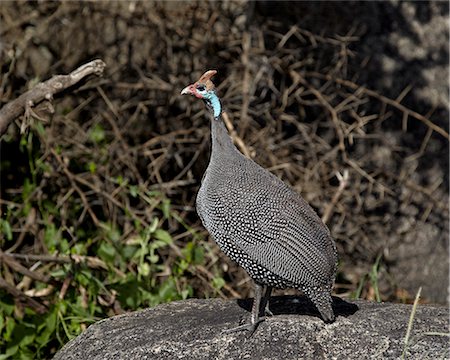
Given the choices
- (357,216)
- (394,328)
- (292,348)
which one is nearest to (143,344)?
(292,348)

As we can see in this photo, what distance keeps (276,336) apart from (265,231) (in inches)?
14.3

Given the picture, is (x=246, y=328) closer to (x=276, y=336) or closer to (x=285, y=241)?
(x=276, y=336)

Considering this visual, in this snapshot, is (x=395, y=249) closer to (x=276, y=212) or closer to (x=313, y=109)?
(x=313, y=109)

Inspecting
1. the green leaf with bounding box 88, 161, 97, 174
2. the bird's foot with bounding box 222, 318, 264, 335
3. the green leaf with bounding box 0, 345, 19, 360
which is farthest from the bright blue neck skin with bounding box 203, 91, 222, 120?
the green leaf with bounding box 88, 161, 97, 174

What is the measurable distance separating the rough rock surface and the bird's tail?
0.06 meters

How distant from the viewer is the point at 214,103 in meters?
3.30

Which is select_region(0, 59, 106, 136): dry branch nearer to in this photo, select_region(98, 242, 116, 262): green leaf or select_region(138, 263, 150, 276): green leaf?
select_region(98, 242, 116, 262): green leaf

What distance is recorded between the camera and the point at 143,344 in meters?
3.28

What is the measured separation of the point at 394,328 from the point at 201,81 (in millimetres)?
1084

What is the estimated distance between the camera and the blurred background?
488 centimetres

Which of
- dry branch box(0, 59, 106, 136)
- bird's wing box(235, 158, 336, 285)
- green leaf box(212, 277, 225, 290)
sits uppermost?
dry branch box(0, 59, 106, 136)

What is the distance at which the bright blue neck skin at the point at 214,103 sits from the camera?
130 inches

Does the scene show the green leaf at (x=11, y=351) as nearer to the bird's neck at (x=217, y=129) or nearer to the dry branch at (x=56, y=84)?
the dry branch at (x=56, y=84)

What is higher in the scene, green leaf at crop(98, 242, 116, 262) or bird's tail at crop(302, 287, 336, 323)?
bird's tail at crop(302, 287, 336, 323)
